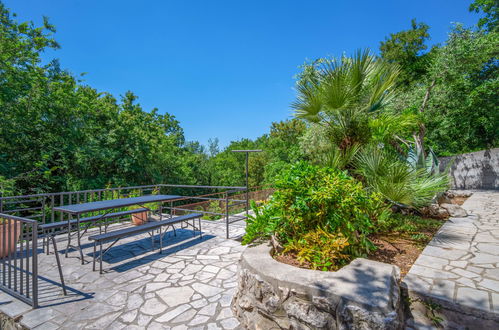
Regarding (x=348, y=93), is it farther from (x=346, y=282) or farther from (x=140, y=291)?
(x=140, y=291)

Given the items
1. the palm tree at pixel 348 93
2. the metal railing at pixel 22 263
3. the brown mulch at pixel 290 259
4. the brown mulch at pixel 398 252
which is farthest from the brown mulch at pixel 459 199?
the metal railing at pixel 22 263

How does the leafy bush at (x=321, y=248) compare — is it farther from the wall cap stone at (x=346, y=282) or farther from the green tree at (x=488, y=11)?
the green tree at (x=488, y=11)

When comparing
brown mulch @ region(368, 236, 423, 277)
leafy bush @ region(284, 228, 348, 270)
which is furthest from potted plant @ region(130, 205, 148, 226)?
brown mulch @ region(368, 236, 423, 277)

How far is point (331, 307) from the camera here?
178 centimetres

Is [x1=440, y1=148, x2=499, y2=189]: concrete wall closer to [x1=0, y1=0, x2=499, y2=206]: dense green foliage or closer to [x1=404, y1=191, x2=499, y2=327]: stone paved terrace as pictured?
[x1=0, y1=0, x2=499, y2=206]: dense green foliage

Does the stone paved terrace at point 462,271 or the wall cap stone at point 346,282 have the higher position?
the wall cap stone at point 346,282

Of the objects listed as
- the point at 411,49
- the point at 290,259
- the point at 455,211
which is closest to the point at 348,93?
the point at 290,259

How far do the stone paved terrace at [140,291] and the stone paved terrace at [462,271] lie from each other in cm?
187

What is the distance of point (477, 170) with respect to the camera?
9.61 metres

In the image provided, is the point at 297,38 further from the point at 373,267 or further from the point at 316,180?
the point at 373,267

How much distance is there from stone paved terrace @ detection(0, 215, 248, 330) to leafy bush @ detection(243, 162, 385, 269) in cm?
95

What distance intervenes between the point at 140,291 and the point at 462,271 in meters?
3.56

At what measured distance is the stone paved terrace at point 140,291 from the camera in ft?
7.45

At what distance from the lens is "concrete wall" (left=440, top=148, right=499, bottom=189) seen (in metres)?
9.21
